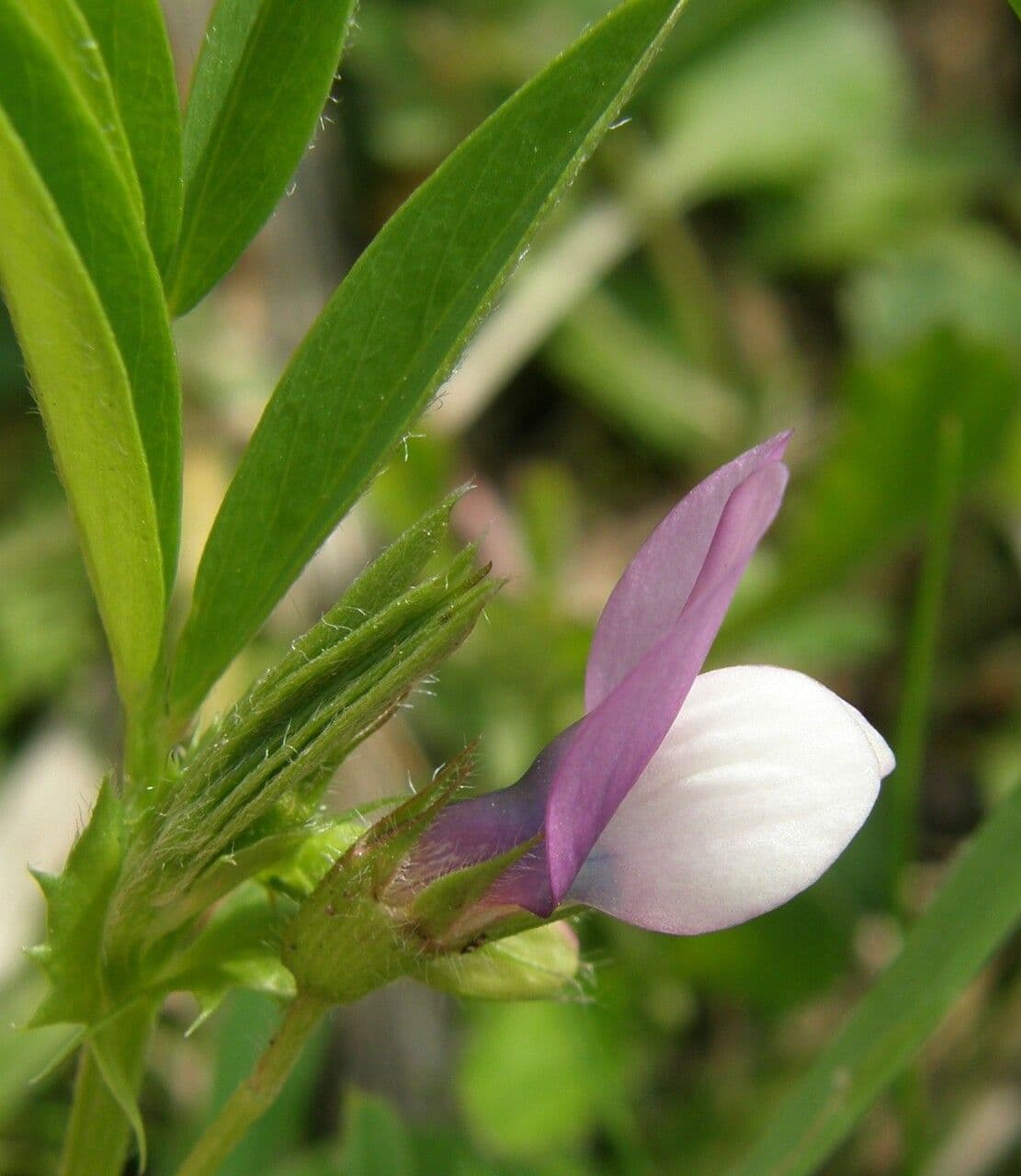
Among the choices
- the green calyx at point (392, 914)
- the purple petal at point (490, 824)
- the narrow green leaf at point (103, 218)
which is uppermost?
the narrow green leaf at point (103, 218)

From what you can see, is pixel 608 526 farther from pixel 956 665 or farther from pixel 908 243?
pixel 908 243

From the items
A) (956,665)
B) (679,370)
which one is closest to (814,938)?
(956,665)

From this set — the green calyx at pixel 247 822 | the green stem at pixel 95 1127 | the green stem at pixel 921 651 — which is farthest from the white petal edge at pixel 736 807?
the green stem at pixel 921 651

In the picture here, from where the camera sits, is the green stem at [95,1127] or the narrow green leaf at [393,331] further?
the green stem at [95,1127]

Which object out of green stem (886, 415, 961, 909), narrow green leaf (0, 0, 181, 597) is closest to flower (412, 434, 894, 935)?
narrow green leaf (0, 0, 181, 597)

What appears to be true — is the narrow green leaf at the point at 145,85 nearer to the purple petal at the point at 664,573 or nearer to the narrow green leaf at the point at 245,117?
the narrow green leaf at the point at 245,117
